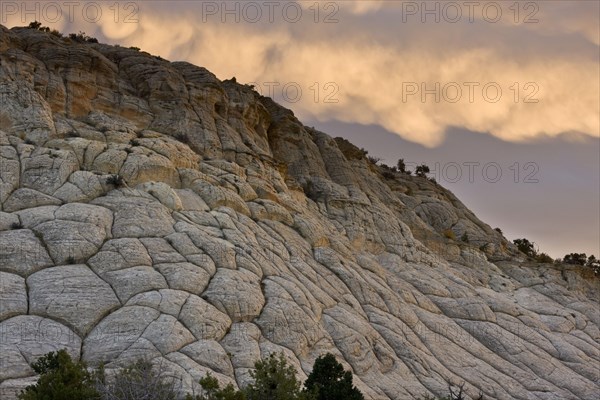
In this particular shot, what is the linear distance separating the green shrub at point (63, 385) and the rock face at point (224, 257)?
228 cm

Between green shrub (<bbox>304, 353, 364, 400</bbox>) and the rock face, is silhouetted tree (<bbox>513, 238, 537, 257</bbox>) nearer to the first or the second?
the rock face

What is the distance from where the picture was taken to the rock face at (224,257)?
2619 cm

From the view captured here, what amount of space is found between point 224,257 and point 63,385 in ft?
41.6

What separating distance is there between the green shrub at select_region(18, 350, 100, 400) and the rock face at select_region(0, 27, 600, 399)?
228cm

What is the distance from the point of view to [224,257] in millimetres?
31703

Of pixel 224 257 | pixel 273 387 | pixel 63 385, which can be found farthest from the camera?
pixel 224 257

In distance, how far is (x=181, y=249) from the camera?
3073 centimetres

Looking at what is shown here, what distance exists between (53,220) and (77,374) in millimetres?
10700

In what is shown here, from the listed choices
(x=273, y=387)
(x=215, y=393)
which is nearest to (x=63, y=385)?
(x=215, y=393)

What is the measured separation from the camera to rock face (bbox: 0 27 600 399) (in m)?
26.2

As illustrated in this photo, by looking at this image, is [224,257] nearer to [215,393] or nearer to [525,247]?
[215,393]

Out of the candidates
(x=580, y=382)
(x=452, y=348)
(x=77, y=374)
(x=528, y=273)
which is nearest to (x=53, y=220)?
(x=77, y=374)

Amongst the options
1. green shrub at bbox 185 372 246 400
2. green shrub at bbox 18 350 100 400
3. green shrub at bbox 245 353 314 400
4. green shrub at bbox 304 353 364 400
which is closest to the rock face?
green shrub at bbox 185 372 246 400

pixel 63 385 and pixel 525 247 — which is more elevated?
pixel 525 247
